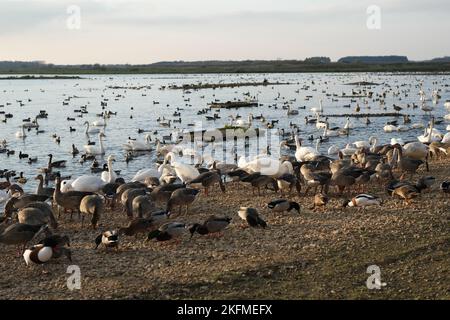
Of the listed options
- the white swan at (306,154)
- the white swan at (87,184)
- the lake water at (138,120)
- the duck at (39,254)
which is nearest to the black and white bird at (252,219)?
the duck at (39,254)

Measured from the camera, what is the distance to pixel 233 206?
15898 mm

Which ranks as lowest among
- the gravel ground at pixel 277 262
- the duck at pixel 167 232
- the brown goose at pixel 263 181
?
the gravel ground at pixel 277 262

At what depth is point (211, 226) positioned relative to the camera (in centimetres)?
1222

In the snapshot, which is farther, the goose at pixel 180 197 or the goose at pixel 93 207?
the goose at pixel 180 197

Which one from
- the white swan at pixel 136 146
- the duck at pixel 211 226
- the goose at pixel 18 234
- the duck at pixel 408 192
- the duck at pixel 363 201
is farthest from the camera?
the white swan at pixel 136 146

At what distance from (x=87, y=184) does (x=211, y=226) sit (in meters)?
6.21

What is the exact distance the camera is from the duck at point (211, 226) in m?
12.2

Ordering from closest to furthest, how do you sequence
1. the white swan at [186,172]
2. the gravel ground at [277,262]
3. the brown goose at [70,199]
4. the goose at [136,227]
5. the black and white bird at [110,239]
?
1. the gravel ground at [277,262]
2. the black and white bird at [110,239]
3. the goose at [136,227]
4. the brown goose at [70,199]
5. the white swan at [186,172]

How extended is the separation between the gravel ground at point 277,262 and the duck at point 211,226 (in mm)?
225

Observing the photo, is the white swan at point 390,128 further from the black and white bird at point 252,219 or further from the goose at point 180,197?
the black and white bird at point 252,219

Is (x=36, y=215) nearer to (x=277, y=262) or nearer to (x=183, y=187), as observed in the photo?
(x=183, y=187)

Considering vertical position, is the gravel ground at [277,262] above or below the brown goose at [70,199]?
below
